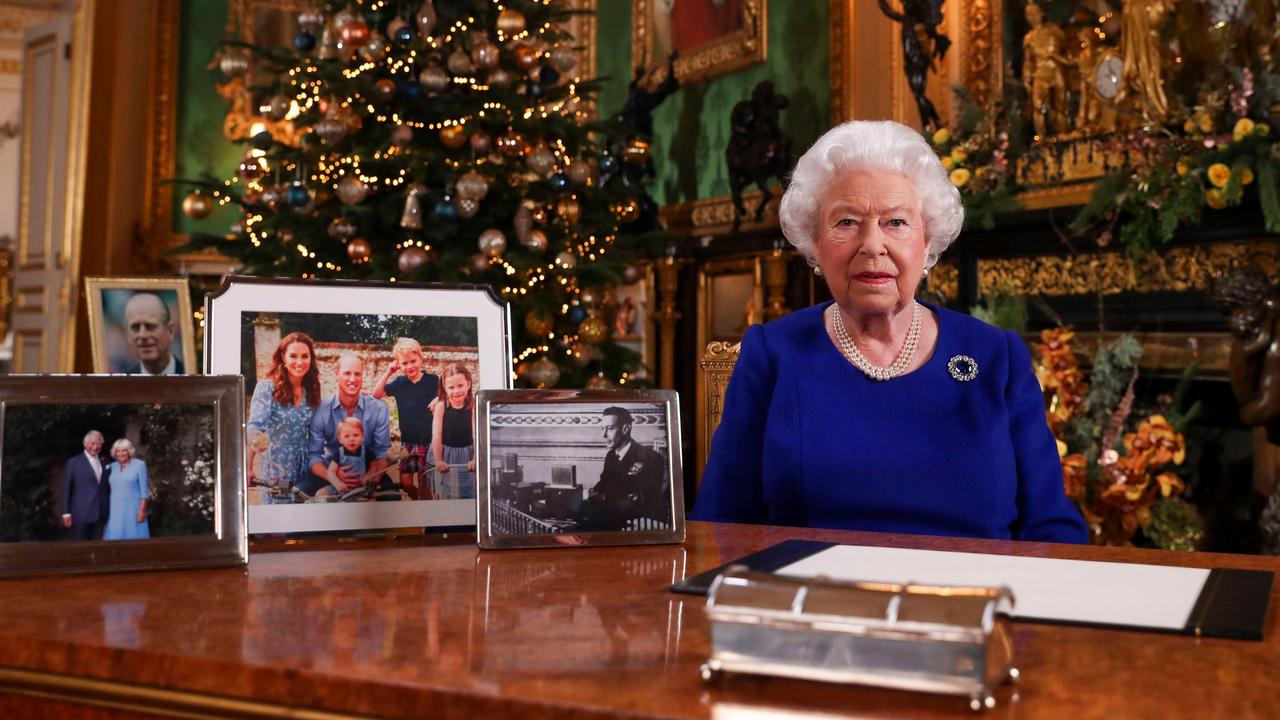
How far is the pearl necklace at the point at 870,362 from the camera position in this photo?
72.6 inches

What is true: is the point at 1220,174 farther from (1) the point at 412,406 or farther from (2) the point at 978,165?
(1) the point at 412,406

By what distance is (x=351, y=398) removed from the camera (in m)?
1.33

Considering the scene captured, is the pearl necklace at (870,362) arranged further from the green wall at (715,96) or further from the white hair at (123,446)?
the green wall at (715,96)

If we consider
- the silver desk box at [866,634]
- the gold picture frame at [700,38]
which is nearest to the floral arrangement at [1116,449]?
the silver desk box at [866,634]

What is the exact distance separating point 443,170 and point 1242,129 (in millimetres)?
2954

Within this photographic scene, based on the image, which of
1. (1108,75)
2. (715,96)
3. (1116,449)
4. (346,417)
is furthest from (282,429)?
(715,96)

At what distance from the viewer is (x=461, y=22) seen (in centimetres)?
498

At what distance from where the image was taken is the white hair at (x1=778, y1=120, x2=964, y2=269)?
5.96 ft

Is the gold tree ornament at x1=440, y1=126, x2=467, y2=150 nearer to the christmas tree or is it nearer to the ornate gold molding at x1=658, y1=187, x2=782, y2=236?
the christmas tree

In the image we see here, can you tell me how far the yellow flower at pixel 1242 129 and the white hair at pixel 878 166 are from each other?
2.66 m

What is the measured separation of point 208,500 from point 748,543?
1.86 feet

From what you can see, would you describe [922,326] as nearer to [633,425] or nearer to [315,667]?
[633,425]

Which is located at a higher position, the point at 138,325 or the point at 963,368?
the point at 138,325

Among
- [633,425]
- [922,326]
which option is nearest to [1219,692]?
[633,425]
